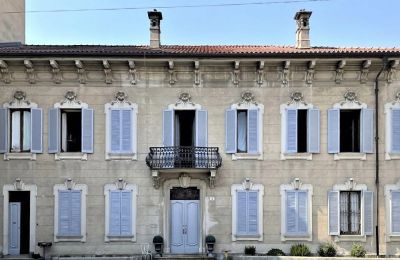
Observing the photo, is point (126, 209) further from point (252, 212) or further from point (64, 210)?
point (252, 212)

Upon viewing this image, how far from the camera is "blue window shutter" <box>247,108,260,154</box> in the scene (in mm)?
19812

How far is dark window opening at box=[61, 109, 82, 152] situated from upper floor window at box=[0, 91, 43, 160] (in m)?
0.90

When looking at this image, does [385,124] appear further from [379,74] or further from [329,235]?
[329,235]

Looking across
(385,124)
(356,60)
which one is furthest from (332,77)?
(385,124)

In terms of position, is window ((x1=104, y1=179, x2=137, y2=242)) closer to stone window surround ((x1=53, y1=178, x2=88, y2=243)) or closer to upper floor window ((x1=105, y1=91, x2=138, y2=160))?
stone window surround ((x1=53, y1=178, x2=88, y2=243))

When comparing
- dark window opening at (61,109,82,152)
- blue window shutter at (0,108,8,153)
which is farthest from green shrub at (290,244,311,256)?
blue window shutter at (0,108,8,153)

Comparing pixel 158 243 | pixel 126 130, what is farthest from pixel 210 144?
pixel 158 243

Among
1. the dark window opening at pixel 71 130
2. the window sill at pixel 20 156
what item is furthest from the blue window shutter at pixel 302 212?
the window sill at pixel 20 156

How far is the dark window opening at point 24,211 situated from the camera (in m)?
19.7

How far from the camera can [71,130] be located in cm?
2012

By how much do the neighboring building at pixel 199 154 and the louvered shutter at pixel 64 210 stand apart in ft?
0.13

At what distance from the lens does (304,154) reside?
64.6ft

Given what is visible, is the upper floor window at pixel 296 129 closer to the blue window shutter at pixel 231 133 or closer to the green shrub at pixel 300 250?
the blue window shutter at pixel 231 133

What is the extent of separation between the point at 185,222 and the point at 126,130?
14.5 feet
